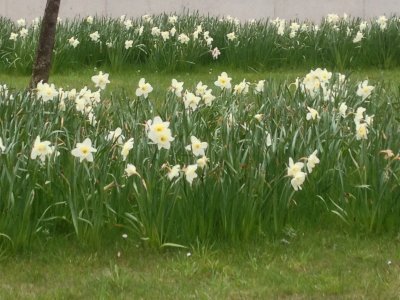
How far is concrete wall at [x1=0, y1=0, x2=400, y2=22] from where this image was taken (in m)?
13.8

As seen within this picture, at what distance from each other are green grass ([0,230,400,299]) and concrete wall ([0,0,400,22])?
10.1m

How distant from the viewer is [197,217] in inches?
155

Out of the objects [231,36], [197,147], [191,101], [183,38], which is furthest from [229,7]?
[197,147]

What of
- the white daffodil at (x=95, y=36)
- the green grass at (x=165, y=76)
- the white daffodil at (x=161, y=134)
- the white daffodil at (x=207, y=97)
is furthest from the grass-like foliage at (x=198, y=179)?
the white daffodil at (x=95, y=36)

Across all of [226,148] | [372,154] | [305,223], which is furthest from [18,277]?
[372,154]

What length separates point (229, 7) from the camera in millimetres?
13922

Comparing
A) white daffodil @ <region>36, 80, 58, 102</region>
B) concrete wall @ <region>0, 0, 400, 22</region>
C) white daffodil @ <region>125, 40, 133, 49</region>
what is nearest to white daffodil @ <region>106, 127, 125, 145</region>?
white daffodil @ <region>36, 80, 58, 102</region>

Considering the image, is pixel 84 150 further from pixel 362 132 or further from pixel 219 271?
pixel 362 132

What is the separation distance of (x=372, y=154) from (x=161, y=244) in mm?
1181

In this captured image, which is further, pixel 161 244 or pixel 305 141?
pixel 305 141

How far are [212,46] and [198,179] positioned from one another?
6.21 metres

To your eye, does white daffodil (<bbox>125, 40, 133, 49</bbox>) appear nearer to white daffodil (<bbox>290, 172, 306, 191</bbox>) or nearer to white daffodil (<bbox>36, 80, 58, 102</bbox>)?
white daffodil (<bbox>36, 80, 58, 102</bbox>)

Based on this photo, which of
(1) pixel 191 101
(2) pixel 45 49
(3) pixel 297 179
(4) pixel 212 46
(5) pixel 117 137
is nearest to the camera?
(3) pixel 297 179

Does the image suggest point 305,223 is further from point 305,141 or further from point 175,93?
point 175,93
